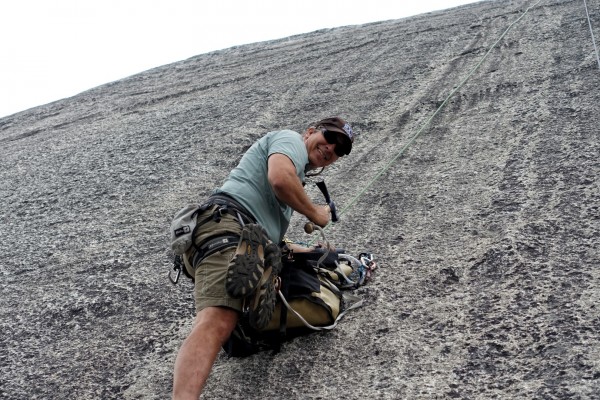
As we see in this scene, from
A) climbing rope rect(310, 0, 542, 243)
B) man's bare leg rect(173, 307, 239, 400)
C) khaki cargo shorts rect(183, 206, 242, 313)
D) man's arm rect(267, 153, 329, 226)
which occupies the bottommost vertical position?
climbing rope rect(310, 0, 542, 243)

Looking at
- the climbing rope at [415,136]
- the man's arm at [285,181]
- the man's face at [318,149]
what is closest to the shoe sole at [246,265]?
the man's arm at [285,181]

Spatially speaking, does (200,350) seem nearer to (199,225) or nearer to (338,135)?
(199,225)

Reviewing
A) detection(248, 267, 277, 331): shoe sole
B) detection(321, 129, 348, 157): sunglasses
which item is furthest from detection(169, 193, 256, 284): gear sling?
detection(321, 129, 348, 157): sunglasses

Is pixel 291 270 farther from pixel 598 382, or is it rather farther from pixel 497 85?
pixel 497 85

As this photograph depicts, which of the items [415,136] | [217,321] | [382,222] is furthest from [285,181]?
[415,136]

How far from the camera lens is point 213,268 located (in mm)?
3924

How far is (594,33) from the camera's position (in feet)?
33.8

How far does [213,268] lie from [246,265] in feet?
0.81

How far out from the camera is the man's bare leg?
3598 millimetres

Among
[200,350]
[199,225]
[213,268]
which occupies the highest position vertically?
[199,225]

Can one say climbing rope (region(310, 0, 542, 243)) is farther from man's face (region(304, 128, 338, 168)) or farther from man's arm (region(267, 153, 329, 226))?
man's arm (region(267, 153, 329, 226))

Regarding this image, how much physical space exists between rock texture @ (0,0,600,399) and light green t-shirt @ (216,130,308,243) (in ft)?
2.96

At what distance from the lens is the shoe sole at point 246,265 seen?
12.3ft

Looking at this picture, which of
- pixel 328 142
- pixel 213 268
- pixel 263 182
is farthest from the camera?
pixel 328 142
